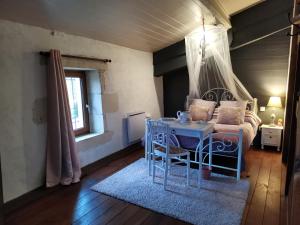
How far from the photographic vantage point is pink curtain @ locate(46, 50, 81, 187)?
270 centimetres

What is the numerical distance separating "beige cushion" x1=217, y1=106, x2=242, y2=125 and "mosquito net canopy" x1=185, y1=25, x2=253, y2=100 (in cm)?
30

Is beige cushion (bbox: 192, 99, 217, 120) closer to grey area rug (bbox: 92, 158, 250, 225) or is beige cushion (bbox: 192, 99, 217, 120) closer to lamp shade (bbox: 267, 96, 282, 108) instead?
lamp shade (bbox: 267, 96, 282, 108)

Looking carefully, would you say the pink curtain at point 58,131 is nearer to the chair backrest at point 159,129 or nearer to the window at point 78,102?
the window at point 78,102

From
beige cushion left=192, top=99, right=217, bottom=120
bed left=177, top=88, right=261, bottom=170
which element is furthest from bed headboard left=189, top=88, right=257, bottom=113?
beige cushion left=192, top=99, right=217, bottom=120

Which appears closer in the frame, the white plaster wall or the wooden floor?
the wooden floor

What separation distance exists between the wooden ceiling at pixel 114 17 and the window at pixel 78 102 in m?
0.70

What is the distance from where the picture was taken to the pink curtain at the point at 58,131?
2695mm

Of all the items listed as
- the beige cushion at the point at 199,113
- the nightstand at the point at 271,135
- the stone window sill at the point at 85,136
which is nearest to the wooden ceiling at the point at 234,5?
the beige cushion at the point at 199,113

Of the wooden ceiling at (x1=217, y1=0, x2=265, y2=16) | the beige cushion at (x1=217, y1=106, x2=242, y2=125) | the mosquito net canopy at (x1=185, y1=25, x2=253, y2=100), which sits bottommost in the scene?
the beige cushion at (x1=217, y1=106, x2=242, y2=125)

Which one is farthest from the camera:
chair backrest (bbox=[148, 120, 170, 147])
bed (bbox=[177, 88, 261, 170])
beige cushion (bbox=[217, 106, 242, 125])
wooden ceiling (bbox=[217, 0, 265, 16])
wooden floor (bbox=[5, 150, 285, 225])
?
beige cushion (bbox=[217, 106, 242, 125])

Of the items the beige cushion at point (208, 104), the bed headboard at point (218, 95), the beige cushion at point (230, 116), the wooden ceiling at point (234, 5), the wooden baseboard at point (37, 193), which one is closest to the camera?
the wooden baseboard at point (37, 193)

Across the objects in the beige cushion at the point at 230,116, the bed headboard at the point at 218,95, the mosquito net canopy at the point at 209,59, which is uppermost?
the mosquito net canopy at the point at 209,59

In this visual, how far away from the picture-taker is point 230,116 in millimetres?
3889

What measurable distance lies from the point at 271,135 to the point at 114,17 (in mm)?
3336
